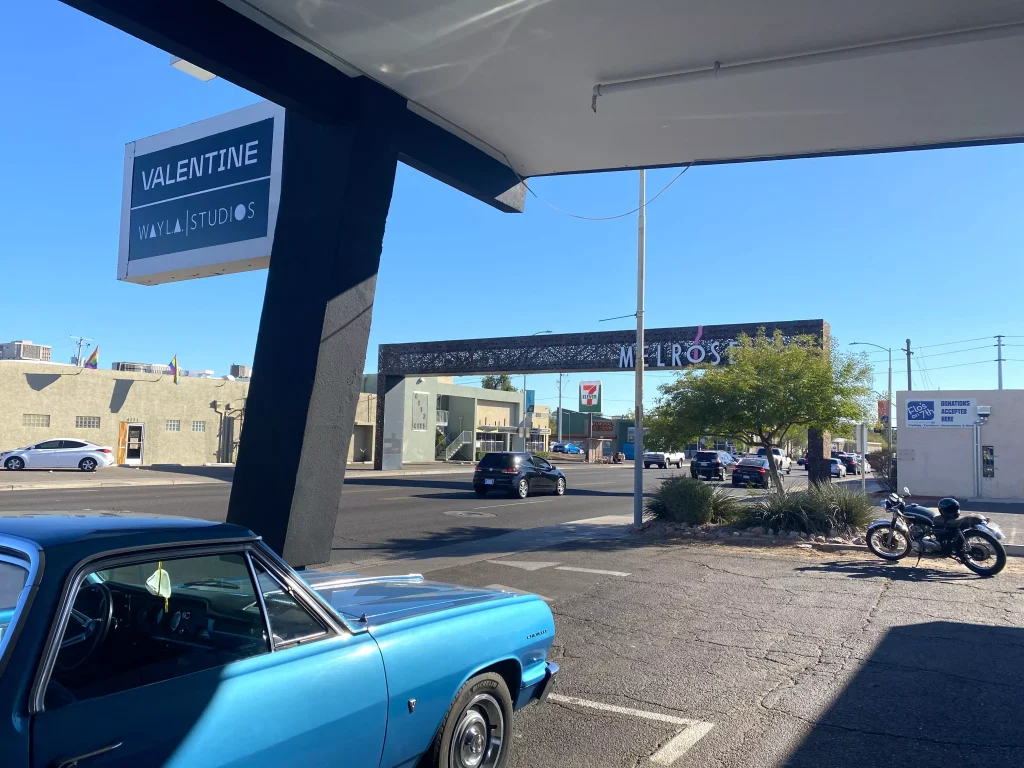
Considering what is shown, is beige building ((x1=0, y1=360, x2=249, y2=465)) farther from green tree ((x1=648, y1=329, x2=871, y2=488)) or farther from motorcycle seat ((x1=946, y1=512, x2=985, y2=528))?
motorcycle seat ((x1=946, y1=512, x2=985, y2=528))

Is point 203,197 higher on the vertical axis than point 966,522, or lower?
higher

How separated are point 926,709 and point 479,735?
348 centimetres

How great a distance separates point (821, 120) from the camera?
9164 millimetres

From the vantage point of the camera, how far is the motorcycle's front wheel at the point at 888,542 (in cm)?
1222

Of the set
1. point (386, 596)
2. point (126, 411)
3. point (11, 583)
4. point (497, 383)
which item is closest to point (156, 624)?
point (11, 583)

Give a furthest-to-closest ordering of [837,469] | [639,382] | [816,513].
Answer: [837,469] → [639,382] → [816,513]

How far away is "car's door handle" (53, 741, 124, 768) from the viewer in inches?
89.4

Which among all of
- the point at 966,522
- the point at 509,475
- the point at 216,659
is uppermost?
the point at 216,659

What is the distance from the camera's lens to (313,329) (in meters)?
7.91

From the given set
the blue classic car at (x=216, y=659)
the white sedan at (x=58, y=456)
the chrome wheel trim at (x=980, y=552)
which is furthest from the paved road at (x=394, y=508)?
the white sedan at (x=58, y=456)

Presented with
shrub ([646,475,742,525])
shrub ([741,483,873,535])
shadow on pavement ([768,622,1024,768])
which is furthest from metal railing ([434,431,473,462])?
shadow on pavement ([768,622,1024,768])

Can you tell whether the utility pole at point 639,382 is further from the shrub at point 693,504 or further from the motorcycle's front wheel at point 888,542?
the motorcycle's front wheel at point 888,542

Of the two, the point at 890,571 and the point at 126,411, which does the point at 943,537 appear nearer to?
the point at 890,571

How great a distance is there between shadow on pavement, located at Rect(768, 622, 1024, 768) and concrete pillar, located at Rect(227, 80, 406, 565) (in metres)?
4.76
